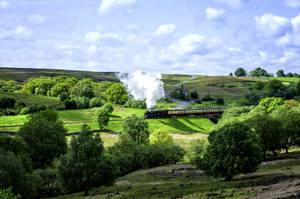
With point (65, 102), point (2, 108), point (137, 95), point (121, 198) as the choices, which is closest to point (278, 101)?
point (137, 95)

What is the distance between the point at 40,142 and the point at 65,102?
5737cm

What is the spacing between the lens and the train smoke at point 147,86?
108 m

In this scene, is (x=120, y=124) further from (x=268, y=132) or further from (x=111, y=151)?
(x=268, y=132)

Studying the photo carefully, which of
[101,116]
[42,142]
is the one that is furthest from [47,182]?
[101,116]

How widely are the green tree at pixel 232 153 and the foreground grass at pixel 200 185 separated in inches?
60.2

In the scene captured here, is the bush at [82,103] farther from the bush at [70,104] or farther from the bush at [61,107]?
the bush at [61,107]

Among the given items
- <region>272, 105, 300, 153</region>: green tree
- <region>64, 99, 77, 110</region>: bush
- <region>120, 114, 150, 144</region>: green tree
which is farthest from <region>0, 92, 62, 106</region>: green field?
<region>272, 105, 300, 153</region>: green tree

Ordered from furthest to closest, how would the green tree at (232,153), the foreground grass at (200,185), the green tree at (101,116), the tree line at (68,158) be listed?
1. the green tree at (101,116)
2. the green tree at (232,153)
3. the tree line at (68,158)
4. the foreground grass at (200,185)

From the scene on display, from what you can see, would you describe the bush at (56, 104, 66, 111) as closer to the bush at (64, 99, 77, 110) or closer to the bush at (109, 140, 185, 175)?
the bush at (64, 99, 77, 110)

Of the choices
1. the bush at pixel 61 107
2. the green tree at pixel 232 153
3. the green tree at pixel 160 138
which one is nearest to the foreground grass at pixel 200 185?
the green tree at pixel 232 153

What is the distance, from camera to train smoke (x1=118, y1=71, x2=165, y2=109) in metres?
108

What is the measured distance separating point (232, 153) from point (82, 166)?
1861 cm

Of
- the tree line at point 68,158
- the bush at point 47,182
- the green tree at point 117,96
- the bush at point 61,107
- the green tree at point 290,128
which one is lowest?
the bush at point 47,182

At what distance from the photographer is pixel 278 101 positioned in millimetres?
101562
